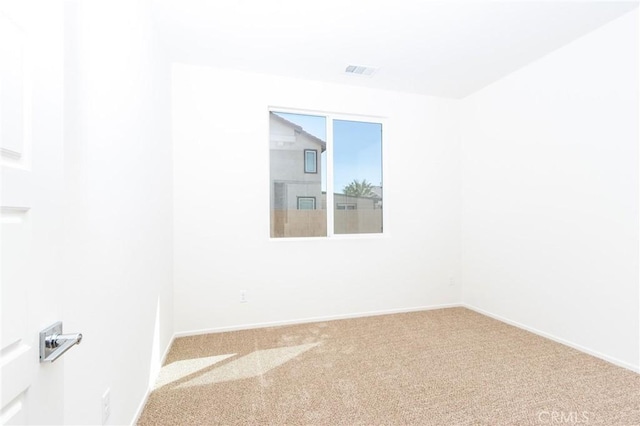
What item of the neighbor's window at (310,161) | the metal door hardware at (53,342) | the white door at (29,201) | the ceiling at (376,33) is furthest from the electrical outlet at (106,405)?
the neighbor's window at (310,161)

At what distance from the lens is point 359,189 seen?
141 inches

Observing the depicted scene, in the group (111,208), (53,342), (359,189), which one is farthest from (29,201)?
(359,189)

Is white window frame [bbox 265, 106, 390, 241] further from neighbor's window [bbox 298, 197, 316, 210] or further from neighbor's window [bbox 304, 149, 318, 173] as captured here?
neighbor's window [bbox 298, 197, 316, 210]

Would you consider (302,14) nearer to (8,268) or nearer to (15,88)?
(15,88)

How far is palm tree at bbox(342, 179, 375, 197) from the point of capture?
140 inches

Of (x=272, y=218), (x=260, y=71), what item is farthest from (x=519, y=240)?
(x=260, y=71)

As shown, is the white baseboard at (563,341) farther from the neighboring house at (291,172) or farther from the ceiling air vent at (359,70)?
the ceiling air vent at (359,70)

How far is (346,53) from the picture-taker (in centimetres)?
276

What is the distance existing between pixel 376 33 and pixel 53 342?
9.11 feet

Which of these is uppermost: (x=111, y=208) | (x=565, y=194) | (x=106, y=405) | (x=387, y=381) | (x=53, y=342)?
(x=565, y=194)

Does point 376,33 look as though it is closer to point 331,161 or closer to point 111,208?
point 331,161

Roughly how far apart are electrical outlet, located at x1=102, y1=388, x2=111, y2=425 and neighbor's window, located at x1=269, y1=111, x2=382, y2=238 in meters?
2.02

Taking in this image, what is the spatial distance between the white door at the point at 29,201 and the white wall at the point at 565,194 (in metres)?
3.38

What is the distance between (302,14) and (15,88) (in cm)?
209
